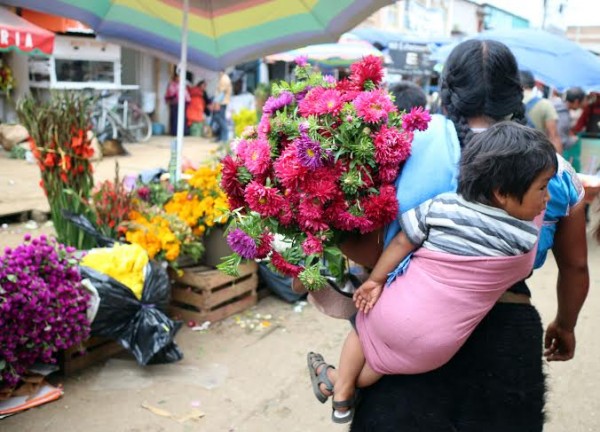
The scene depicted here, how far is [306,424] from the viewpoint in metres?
3.45

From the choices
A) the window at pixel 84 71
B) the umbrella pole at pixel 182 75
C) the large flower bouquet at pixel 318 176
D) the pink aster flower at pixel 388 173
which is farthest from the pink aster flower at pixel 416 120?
the window at pixel 84 71

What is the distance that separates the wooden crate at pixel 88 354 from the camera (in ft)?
12.0

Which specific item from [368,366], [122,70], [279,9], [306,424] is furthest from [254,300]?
[122,70]

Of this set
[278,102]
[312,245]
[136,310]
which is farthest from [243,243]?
[136,310]

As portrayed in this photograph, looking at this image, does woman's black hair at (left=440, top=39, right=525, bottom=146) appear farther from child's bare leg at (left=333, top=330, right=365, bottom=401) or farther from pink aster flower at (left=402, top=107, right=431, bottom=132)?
child's bare leg at (left=333, top=330, right=365, bottom=401)

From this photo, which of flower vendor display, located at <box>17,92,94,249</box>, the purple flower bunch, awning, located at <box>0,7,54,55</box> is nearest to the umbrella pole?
flower vendor display, located at <box>17,92,94,249</box>

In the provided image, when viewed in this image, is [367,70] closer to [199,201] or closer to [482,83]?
[482,83]

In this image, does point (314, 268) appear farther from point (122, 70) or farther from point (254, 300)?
point (122, 70)

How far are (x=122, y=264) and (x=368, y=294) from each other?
7.75 ft

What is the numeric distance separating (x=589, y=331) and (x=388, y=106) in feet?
13.3

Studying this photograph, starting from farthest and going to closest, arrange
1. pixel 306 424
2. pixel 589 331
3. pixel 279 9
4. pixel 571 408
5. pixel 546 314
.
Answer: pixel 546 314, pixel 589 331, pixel 279 9, pixel 571 408, pixel 306 424

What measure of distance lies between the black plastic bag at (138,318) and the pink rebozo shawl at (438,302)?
228 centimetres

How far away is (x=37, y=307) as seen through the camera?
3.15 m

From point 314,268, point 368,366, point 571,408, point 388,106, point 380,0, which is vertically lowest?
point 571,408
